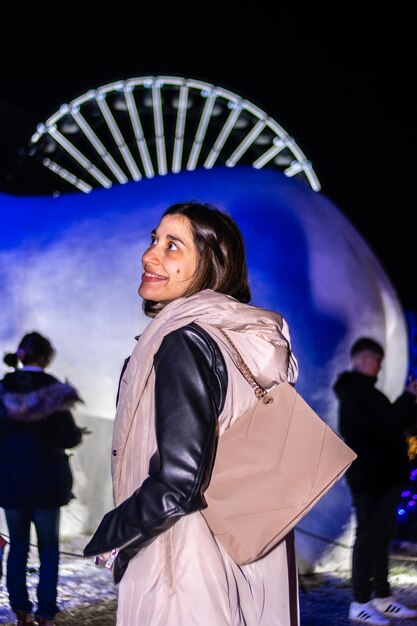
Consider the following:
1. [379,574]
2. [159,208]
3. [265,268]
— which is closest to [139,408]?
[379,574]

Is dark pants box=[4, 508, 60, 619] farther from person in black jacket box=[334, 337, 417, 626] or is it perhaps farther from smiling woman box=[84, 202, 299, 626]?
smiling woman box=[84, 202, 299, 626]

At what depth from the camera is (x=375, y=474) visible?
4.61 metres

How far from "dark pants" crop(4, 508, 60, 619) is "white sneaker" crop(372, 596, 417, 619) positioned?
1.92 m

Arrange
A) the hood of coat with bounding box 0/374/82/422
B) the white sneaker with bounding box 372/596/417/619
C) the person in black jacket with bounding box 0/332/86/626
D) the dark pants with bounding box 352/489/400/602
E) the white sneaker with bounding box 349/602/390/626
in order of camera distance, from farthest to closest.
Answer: the dark pants with bounding box 352/489/400/602 < the white sneaker with bounding box 372/596/417/619 < the white sneaker with bounding box 349/602/390/626 < the hood of coat with bounding box 0/374/82/422 < the person in black jacket with bounding box 0/332/86/626

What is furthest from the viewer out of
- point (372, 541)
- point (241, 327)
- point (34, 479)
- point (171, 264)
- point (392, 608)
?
point (372, 541)

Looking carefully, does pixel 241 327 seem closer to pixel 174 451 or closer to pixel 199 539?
pixel 174 451

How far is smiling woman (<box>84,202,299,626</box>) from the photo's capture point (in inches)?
55.1

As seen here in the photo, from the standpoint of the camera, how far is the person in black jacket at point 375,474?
4.59 m

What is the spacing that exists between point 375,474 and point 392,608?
80 centimetres

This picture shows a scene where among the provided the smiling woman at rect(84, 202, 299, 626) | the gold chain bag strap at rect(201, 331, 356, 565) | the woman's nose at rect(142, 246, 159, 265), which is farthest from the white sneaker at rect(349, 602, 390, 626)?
the woman's nose at rect(142, 246, 159, 265)

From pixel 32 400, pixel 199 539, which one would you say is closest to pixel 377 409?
pixel 32 400

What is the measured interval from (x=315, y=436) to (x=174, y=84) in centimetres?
1075

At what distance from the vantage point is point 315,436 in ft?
4.95

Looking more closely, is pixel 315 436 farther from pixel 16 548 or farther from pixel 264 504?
pixel 16 548
